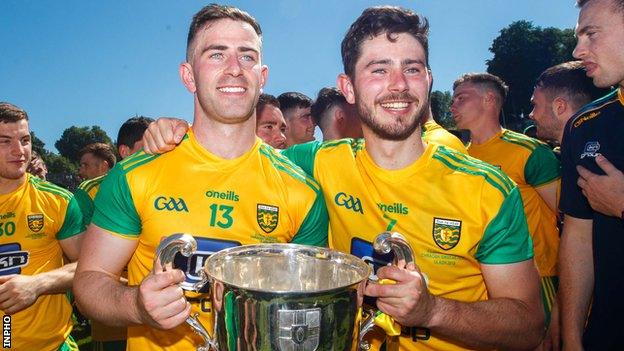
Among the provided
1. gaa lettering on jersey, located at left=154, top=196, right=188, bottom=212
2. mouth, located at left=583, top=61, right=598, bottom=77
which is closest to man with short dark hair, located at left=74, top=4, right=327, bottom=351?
gaa lettering on jersey, located at left=154, top=196, right=188, bottom=212

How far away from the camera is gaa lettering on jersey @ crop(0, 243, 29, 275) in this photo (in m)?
4.13

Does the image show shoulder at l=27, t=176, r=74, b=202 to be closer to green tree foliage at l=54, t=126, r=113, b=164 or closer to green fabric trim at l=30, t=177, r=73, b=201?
green fabric trim at l=30, t=177, r=73, b=201

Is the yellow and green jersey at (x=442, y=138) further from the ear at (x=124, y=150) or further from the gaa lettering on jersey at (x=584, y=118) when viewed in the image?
the ear at (x=124, y=150)

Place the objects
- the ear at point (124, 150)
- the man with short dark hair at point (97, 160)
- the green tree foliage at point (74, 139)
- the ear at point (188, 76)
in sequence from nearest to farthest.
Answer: the ear at point (188, 76)
the ear at point (124, 150)
the man with short dark hair at point (97, 160)
the green tree foliage at point (74, 139)

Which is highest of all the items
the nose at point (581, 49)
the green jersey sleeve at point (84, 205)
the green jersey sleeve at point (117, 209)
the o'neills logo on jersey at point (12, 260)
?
the nose at point (581, 49)

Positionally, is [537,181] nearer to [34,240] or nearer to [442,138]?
[442,138]

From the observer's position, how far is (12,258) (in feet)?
13.7

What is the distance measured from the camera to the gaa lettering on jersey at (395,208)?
7.91ft

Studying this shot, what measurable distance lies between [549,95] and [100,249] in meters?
5.08

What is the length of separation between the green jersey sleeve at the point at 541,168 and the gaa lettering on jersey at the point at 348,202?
349 cm

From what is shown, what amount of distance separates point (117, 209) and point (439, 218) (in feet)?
5.22

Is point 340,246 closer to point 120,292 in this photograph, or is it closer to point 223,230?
point 223,230

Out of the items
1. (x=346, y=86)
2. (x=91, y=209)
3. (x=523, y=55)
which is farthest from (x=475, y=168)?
(x=523, y=55)

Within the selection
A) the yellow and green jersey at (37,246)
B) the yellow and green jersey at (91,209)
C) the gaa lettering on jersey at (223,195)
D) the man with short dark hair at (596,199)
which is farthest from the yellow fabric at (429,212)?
the yellow and green jersey at (37,246)
